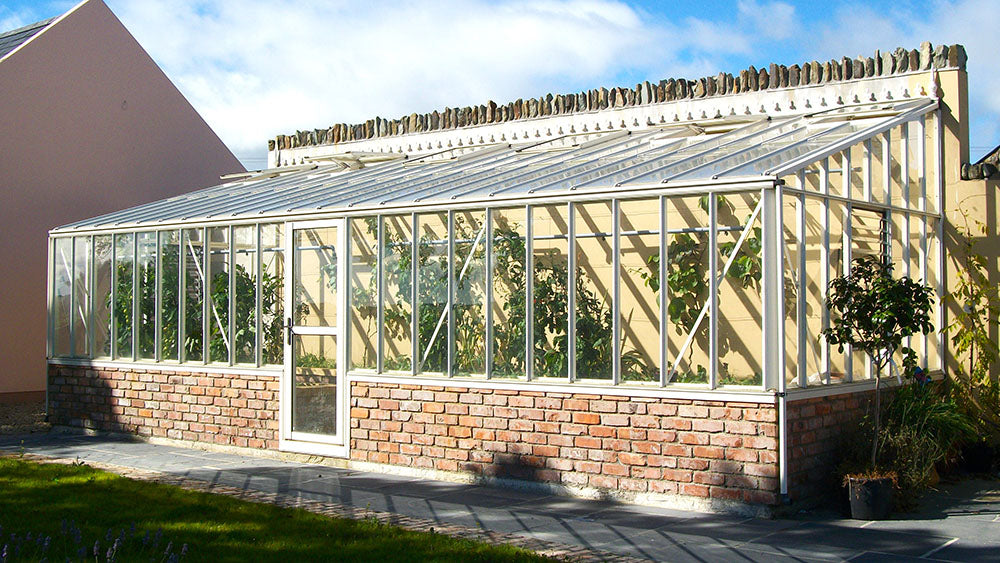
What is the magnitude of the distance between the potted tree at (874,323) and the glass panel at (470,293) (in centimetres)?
301

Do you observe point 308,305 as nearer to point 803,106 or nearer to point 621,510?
point 621,510

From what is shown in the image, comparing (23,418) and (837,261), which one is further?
(23,418)

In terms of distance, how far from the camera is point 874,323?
24.9 feet

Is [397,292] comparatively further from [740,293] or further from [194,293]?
[740,293]

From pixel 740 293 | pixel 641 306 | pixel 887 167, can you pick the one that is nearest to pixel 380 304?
pixel 641 306

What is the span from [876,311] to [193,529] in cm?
515

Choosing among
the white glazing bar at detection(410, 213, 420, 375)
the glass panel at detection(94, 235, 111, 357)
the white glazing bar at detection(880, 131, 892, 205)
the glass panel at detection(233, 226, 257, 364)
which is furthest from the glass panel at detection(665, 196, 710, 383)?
the glass panel at detection(94, 235, 111, 357)

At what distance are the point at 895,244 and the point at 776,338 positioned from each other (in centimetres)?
271

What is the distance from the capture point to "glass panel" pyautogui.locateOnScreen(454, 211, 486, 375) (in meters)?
9.16

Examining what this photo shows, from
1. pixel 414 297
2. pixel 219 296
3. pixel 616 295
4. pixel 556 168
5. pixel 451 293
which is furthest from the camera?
pixel 219 296

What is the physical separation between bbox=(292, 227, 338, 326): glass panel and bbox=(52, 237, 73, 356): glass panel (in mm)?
4210

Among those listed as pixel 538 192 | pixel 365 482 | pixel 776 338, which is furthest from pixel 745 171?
pixel 365 482

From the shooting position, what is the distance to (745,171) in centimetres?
773

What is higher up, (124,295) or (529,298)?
(124,295)
